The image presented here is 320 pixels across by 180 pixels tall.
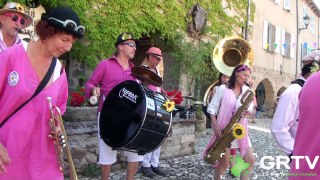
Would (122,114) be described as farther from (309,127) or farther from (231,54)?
(231,54)

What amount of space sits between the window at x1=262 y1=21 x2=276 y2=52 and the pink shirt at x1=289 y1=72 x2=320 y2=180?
1607 centimetres

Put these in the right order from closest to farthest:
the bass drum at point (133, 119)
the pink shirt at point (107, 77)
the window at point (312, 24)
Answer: the bass drum at point (133, 119) → the pink shirt at point (107, 77) → the window at point (312, 24)

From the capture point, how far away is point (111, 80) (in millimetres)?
4207

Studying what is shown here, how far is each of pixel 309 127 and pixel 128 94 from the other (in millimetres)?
2279

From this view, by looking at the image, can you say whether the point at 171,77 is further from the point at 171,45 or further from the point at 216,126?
the point at 216,126

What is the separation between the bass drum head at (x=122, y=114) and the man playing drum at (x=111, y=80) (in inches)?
7.5

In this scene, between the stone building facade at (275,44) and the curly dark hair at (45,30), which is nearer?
the curly dark hair at (45,30)

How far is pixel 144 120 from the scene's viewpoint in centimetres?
349

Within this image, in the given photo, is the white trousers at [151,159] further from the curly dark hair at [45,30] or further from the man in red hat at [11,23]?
the curly dark hair at [45,30]

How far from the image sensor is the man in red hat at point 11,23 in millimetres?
3854

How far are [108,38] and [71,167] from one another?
254 inches

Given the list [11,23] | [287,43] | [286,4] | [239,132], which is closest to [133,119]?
[239,132]

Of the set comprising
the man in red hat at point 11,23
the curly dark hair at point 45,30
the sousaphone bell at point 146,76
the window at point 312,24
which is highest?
the window at point 312,24

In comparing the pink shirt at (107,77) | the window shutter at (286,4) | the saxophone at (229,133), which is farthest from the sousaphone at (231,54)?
the window shutter at (286,4)
